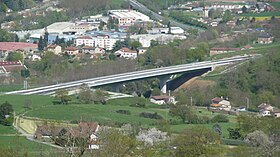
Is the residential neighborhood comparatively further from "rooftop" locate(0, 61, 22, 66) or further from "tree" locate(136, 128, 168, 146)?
"rooftop" locate(0, 61, 22, 66)

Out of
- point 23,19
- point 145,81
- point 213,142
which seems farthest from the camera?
point 23,19

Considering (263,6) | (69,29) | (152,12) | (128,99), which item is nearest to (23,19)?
(69,29)

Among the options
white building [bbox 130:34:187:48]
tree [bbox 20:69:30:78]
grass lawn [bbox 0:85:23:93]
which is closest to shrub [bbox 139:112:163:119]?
grass lawn [bbox 0:85:23:93]

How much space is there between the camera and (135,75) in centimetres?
3462

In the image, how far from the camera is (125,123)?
2567cm

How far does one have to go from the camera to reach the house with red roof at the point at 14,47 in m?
42.4

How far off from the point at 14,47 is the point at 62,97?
13.6 m

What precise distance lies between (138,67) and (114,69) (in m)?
1.69

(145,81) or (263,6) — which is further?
(263,6)

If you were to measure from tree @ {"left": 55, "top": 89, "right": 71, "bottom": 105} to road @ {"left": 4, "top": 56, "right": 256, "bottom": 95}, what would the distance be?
4.65 feet

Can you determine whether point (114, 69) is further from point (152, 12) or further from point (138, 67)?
point (152, 12)

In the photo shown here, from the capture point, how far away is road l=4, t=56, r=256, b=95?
3244 cm

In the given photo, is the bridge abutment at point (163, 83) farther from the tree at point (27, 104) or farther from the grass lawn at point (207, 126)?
the grass lawn at point (207, 126)

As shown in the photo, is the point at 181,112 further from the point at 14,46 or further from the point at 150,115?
the point at 14,46
